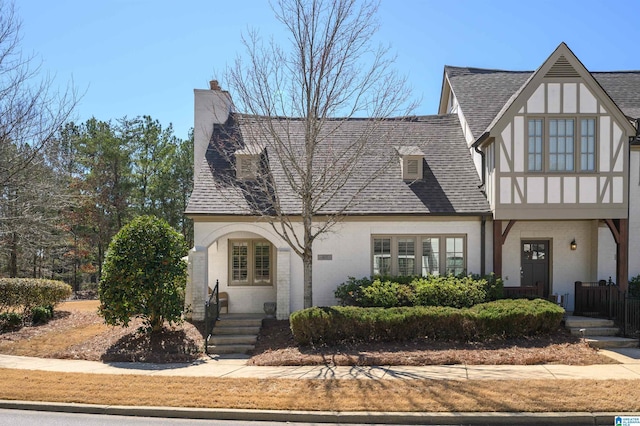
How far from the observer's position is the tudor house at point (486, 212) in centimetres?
1502

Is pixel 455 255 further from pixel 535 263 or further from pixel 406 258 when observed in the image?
pixel 535 263

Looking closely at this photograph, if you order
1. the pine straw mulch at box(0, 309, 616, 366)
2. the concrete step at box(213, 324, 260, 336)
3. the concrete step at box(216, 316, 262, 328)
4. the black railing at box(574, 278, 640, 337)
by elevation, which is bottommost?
the pine straw mulch at box(0, 309, 616, 366)

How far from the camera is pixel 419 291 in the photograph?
46.5ft

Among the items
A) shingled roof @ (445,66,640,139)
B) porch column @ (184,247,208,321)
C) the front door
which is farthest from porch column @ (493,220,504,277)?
porch column @ (184,247,208,321)

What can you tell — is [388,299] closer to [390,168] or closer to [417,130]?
[390,168]

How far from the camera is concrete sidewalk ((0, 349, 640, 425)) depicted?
7.69 metres

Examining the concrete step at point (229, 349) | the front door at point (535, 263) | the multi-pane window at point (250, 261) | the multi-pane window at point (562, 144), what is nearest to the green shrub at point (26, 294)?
the multi-pane window at point (250, 261)

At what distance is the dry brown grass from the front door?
7142mm

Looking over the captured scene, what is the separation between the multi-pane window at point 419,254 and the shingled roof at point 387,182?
0.93 meters

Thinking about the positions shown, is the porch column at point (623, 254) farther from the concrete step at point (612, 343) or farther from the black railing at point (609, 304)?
the concrete step at point (612, 343)

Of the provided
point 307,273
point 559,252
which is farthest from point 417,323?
point 559,252

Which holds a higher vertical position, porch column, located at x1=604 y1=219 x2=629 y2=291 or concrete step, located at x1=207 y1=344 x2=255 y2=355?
porch column, located at x1=604 y1=219 x2=629 y2=291

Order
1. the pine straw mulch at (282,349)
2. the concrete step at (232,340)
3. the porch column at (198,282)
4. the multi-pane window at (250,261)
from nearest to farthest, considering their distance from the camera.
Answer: the pine straw mulch at (282,349) < the concrete step at (232,340) < the porch column at (198,282) < the multi-pane window at (250,261)

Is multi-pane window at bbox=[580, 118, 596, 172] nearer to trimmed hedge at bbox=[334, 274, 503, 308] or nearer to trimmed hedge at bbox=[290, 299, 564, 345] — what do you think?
trimmed hedge at bbox=[334, 274, 503, 308]
